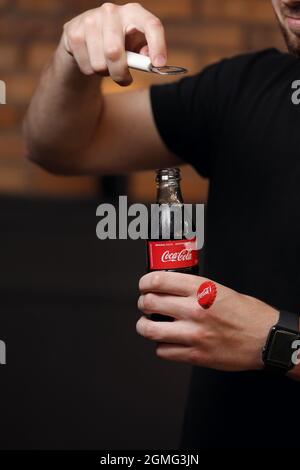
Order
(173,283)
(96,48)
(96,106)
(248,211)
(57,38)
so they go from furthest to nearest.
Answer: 1. (57,38)
2. (96,106)
3. (248,211)
4. (96,48)
5. (173,283)

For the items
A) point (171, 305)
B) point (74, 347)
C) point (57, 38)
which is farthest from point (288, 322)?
point (57, 38)

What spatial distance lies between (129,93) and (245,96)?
0.26 m

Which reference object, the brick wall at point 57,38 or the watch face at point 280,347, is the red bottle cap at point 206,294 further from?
the brick wall at point 57,38

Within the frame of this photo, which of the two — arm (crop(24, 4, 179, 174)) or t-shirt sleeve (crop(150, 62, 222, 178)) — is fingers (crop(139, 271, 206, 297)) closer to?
arm (crop(24, 4, 179, 174))

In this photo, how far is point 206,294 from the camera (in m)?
0.99

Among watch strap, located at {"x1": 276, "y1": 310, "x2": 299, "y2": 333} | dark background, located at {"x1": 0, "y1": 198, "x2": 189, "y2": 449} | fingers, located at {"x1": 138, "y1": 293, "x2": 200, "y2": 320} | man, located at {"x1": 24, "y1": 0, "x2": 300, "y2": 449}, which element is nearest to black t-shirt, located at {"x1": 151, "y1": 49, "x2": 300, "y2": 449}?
man, located at {"x1": 24, "y1": 0, "x2": 300, "y2": 449}

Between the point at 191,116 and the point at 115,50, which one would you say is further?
the point at 191,116

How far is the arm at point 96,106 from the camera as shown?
1.08 metres

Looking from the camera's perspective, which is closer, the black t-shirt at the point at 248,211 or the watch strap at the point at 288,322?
the watch strap at the point at 288,322

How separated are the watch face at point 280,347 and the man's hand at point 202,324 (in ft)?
0.05

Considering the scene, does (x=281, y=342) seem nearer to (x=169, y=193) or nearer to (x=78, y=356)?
(x=169, y=193)

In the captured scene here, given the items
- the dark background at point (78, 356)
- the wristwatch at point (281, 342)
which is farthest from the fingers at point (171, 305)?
the dark background at point (78, 356)

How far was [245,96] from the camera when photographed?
1.32 m

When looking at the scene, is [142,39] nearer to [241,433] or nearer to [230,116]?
[230,116]
